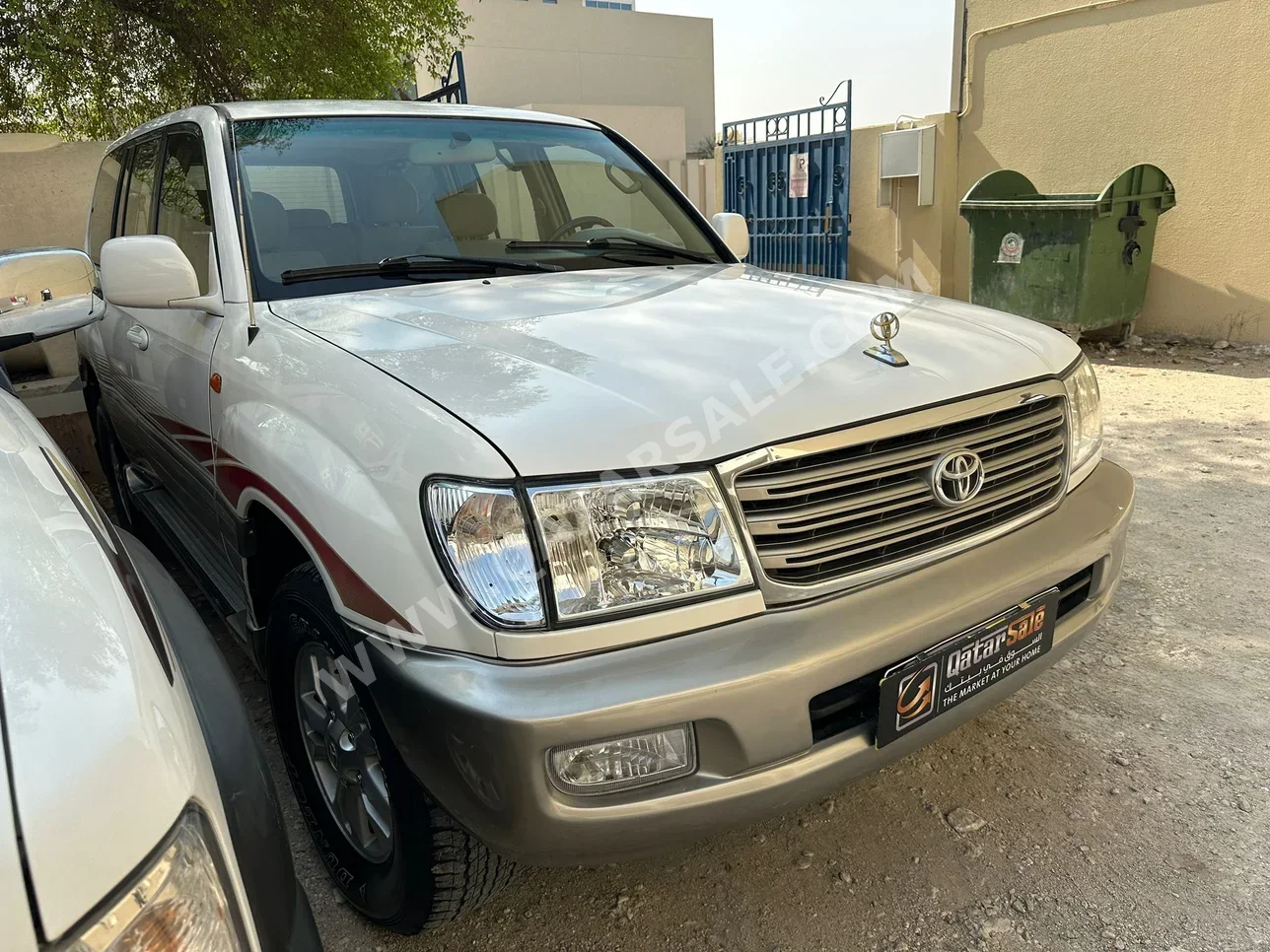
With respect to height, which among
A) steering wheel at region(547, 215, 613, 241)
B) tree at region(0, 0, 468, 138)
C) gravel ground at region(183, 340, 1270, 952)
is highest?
tree at region(0, 0, 468, 138)

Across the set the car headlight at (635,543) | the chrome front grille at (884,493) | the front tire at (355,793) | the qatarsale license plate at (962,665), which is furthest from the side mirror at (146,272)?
the qatarsale license plate at (962,665)

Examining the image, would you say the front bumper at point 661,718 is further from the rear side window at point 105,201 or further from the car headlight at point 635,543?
the rear side window at point 105,201

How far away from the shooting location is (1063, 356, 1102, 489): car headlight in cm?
209

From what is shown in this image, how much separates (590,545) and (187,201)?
2018 millimetres

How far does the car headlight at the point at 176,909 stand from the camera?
0.74 metres

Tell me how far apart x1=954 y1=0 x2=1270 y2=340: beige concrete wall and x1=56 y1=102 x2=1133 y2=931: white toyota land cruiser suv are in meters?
6.01

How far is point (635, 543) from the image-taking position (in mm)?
1465

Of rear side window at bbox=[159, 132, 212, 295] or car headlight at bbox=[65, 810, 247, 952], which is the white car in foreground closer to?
car headlight at bbox=[65, 810, 247, 952]

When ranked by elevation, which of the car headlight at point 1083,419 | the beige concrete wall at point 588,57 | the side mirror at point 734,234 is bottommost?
the car headlight at point 1083,419

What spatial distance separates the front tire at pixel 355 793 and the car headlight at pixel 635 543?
0.45 metres

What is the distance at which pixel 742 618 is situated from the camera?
1495 mm

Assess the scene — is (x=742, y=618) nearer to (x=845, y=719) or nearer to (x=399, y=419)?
(x=845, y=719)

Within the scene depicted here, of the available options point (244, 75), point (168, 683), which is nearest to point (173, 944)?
point (168, 683)

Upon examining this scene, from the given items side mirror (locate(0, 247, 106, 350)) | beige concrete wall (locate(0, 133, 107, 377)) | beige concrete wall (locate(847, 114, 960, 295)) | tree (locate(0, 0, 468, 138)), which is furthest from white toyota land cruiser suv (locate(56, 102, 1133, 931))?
beige concrete wall (locate(847, 114, 960, 295))
